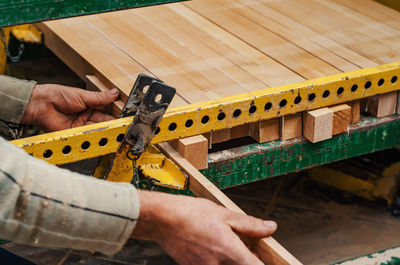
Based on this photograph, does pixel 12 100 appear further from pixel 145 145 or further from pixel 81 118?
pixel 145 145

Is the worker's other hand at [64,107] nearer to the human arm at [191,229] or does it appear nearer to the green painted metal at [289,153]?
the green painted metal at [289,153]

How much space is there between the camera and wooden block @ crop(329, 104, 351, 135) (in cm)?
269

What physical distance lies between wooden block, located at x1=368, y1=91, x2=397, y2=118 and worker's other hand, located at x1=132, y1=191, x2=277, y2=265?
1238mm

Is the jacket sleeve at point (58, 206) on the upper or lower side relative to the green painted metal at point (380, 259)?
upper

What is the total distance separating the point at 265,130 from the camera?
2.67m

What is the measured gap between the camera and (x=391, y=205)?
165 inches

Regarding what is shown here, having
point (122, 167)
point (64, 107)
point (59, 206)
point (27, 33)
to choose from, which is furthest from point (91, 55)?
point (59, 206)

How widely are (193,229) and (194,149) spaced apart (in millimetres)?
646

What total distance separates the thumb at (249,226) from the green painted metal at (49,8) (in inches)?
34.7

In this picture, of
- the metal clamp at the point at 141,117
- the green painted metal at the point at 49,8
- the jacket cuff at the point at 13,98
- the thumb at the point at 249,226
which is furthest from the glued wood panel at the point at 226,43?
the thumb at the point at 249,226

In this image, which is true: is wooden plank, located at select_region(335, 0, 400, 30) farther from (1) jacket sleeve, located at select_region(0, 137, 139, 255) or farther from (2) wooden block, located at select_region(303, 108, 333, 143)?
(1) jacket sleeve, located at select_region(0, 137, 139, 255)

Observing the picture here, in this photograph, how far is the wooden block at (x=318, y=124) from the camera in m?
2.64

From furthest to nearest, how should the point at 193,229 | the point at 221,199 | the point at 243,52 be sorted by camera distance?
1. the point at 243,52
2. the point at 221,199
3. the point at 193,229

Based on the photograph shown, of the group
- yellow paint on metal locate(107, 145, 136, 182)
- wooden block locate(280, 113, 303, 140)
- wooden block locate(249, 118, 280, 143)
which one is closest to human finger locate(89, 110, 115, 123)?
yellow paint on metal locate(107, 145, 136, 182)
